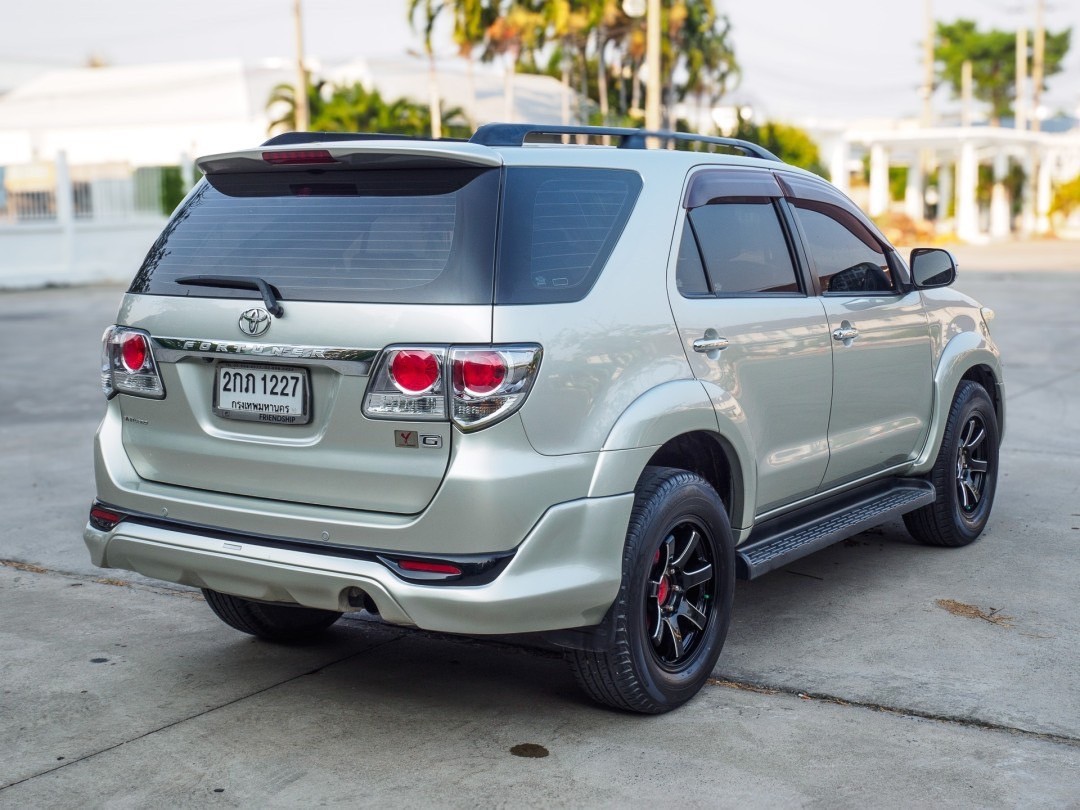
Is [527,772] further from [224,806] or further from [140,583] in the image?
[140,583]

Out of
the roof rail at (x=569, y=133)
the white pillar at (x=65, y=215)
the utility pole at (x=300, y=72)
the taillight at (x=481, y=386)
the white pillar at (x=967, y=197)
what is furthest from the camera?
the white pillar at (x=967, y=197)

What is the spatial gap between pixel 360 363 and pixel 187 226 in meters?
1.03

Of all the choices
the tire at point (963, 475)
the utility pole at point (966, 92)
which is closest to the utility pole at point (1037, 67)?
the utility pole at point (966, 92)

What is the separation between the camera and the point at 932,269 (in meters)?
5.78

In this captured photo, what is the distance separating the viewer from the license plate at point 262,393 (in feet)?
12.8

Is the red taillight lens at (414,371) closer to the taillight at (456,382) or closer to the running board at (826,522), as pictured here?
the taillight at (456,382)

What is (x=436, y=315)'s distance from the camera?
146 inches

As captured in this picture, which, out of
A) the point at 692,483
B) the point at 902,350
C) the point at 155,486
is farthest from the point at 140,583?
the point at 902,350

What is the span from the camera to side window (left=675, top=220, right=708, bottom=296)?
14.3 feet

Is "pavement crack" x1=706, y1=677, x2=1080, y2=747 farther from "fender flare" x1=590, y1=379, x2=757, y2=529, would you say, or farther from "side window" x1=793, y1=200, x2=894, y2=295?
"side window" x1=793, y1=200, x2=894, y2=295

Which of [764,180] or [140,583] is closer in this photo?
[764,180]

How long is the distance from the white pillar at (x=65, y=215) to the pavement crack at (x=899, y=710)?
88.9 ft

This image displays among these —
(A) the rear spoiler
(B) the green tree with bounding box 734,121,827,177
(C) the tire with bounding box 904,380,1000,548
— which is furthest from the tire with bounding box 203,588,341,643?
(B) the green tree with bounding box 734,121,827,177

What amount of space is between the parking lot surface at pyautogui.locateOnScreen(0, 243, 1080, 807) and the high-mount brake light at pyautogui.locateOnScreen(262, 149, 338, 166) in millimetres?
1600
